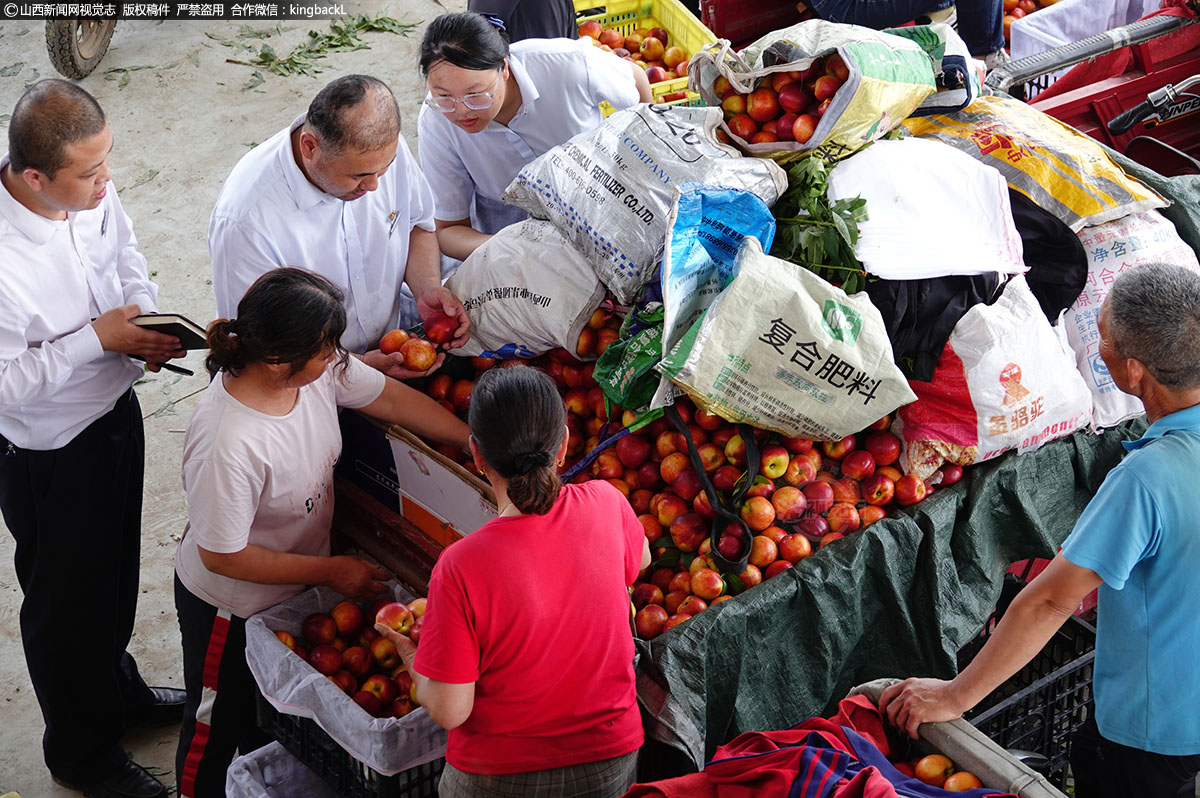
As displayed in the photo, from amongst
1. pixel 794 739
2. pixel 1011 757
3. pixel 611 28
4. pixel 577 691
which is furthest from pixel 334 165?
pixel 611 28

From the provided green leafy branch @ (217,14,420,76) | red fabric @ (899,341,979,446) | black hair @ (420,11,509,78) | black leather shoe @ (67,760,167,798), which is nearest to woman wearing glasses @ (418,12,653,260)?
black hair @ (420,11,509,78)

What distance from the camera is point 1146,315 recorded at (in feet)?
7.08

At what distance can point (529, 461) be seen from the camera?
2.06m

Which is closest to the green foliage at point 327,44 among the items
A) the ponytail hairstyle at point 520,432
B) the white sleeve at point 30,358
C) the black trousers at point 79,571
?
the black trousers at point 79,571

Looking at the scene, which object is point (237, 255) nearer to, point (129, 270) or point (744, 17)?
point (129, 270)

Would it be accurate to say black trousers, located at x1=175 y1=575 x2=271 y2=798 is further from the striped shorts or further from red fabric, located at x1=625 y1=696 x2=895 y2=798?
red fabric, located at x1=625 y1=696 x2=895 y2=798

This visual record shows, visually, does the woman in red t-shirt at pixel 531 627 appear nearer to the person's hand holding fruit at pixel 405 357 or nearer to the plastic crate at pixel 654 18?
the person's hand holding fruit at pixel 405 357

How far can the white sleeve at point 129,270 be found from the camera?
3346 millimetres

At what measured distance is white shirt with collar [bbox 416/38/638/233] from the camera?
3799 millimetres

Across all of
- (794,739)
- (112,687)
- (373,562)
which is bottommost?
(112,687)

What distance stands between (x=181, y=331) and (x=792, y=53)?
6.20ft

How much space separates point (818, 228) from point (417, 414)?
1222 mm

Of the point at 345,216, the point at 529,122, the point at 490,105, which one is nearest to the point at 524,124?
the point at 529,122

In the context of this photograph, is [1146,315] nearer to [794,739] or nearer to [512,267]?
[794,739]
